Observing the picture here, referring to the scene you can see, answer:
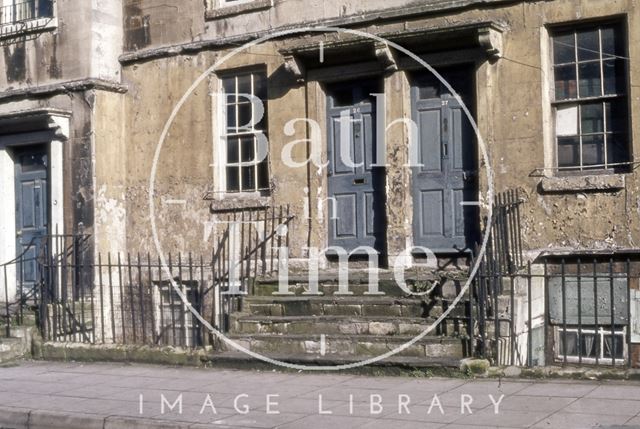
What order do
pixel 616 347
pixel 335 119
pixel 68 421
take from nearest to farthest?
pixel 68 421
pixel 616 347
pixel 335 119

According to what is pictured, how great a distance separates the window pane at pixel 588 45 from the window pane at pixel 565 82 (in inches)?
7.8

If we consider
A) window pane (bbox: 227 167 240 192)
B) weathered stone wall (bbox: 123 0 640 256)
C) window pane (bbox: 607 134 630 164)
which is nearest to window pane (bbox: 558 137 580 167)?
weathered stone wall (bbox: 123 0 640 256)

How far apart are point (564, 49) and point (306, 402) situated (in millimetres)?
5777

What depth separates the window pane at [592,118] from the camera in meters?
12.0

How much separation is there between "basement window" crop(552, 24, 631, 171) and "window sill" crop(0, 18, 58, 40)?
7966 millimetres

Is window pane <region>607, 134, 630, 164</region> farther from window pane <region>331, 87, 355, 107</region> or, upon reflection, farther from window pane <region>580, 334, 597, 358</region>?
window pane <region>331, 87, 355, 107</region>

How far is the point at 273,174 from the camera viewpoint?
14.1 m

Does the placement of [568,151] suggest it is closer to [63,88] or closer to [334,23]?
[334,23]

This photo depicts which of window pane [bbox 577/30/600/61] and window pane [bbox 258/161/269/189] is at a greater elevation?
window pane [bbox 577/30/600/61]

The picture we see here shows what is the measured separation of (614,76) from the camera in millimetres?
11883

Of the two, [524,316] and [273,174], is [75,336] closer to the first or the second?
[273,174]

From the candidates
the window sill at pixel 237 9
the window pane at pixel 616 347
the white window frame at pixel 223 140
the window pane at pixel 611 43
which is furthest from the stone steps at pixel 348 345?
the window sill at pixel 237 9

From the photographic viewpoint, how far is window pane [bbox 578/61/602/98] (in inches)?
473

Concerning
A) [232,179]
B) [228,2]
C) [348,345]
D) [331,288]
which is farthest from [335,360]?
[228,2]
